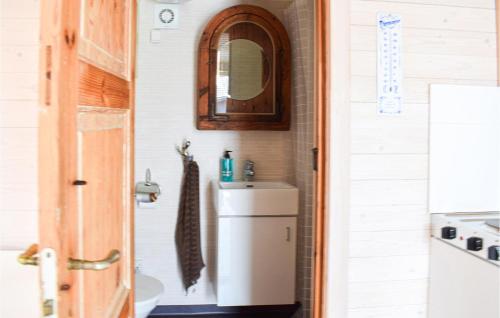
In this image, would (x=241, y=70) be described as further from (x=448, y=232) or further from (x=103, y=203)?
(x=103, y=203)

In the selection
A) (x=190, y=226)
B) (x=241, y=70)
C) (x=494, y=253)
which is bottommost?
(x=190, y=226)

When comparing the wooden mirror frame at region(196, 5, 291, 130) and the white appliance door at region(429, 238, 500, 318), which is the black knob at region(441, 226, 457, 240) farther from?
the wooden mirror frame at region(196, 5, 291, 130)

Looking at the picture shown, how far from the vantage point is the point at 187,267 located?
2809mm

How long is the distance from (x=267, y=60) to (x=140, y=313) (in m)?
1.83

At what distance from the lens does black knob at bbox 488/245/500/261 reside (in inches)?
51.1

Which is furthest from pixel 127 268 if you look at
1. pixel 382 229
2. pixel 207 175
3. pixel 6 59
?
pixel 207 175

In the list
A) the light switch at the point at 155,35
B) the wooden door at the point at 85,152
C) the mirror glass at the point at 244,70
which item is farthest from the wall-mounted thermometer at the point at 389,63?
the light switch at the point at 155,35

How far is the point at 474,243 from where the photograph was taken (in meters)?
1.39

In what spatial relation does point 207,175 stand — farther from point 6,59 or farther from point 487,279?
point 487,279

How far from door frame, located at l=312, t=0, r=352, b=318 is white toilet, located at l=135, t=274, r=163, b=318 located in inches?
40.2

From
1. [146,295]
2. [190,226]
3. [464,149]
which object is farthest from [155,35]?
[464,149]

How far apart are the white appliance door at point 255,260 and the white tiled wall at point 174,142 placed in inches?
14.7

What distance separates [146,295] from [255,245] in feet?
2.38

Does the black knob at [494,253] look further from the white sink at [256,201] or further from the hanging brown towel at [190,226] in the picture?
the hanging brown towel at [190,226]
